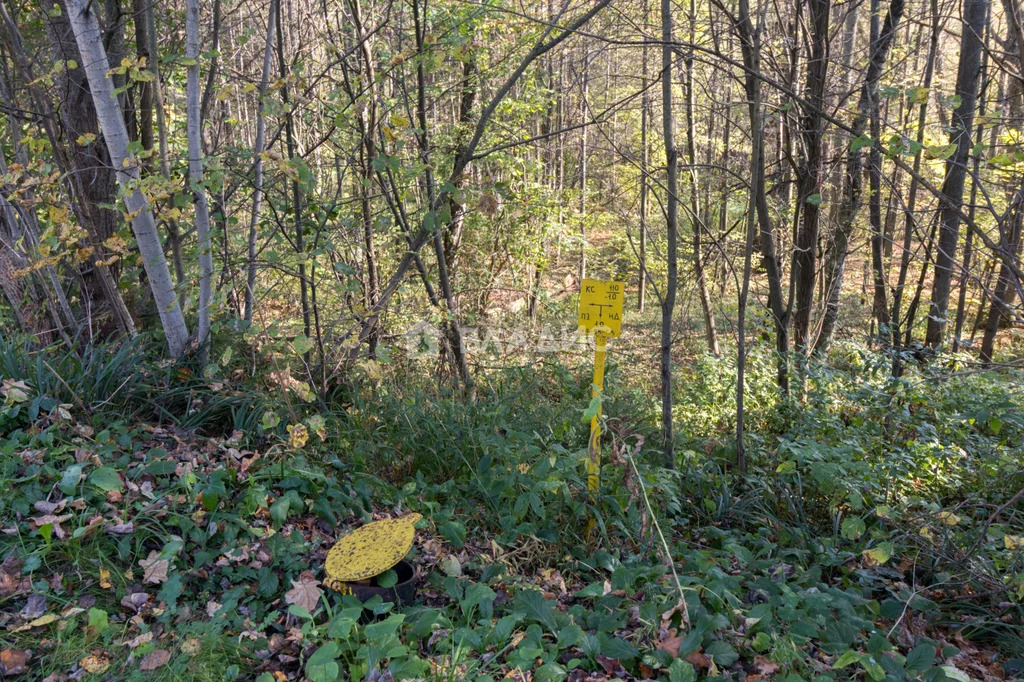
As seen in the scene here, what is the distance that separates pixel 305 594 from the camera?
2904 mm

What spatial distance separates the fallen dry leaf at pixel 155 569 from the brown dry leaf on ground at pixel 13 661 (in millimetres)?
508

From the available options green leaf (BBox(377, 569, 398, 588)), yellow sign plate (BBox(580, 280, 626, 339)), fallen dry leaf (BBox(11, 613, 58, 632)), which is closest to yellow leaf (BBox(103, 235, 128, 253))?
fallen dry leaf (BBox(11, 613, 58, 632))

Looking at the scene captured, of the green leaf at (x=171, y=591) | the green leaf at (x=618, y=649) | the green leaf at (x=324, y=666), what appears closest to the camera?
the green leaf at (x=324, y=666)

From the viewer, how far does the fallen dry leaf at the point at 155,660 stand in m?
2.47

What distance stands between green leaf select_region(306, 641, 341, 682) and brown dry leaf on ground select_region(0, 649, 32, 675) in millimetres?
1066

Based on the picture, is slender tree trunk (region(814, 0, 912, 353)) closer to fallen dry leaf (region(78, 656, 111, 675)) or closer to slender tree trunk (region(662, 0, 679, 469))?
slender tree trunk (region(662, 0, 679, 469))

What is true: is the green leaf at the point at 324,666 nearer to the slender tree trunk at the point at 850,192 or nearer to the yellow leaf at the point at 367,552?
the yellow leaf at the point at 367,552

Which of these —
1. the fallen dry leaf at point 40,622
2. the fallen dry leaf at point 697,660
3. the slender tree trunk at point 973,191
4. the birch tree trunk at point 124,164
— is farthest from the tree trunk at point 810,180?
the fallen dry leaf at point 40,622

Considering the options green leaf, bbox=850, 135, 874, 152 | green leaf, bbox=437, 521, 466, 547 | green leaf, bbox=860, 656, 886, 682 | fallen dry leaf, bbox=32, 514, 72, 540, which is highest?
green leaf, bbox=850, 135, 874, 152

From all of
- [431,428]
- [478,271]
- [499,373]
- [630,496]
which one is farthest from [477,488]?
[478,271]

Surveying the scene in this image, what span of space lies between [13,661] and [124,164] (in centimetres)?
276

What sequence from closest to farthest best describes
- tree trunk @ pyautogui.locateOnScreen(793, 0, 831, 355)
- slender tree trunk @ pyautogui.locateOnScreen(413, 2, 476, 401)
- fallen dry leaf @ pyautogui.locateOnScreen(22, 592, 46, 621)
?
fallen dry leaf @ pyautogui.locateOnScreen(22, 592, 46, 621)
slender tree trunk @ pyautogui.locateOnScreen(413, 2, 476, 401)
tree trunk @ pyautogui.locateOnScreen(793, 0, 831, 355)

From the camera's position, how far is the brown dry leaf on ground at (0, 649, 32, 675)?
242cm

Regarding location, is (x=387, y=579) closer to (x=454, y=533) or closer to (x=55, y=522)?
(x=454, y=533)
